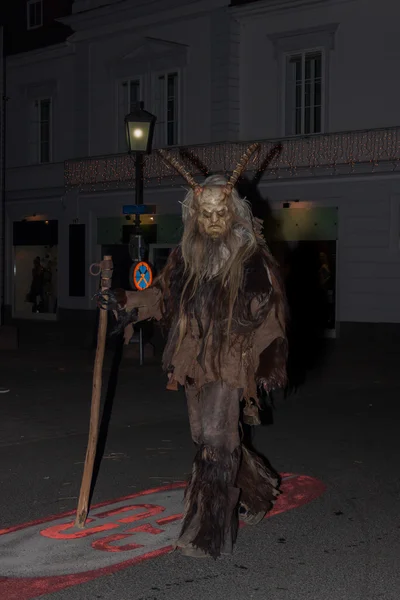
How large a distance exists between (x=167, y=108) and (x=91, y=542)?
69.4ft

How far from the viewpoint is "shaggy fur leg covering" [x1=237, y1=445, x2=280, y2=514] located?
5.93 metres

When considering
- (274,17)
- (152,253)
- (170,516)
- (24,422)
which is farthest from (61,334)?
(170,516)

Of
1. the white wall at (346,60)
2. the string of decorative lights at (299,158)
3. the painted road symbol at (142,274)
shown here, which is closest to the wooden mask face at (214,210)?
the painted road symbol at (142,274)

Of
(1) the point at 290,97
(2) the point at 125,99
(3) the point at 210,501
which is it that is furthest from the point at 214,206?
(2) the point at 125,99

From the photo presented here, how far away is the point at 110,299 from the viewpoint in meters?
5.52

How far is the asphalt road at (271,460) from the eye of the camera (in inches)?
196

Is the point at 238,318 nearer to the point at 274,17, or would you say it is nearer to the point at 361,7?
the point at 361,7

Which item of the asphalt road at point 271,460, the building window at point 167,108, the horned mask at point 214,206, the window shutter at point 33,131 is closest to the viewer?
the asphalt road at point 271,460

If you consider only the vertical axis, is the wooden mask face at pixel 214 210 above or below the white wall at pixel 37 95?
below

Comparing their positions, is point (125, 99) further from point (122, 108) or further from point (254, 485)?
point (254, 485)

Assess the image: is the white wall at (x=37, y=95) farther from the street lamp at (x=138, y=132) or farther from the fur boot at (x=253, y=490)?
the fur boot at (x=253, y=490)

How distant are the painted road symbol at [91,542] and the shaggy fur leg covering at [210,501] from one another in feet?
0.75

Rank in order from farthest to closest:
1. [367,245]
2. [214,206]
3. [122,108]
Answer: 1. [122,108]
2. [367,245]
3. [214,206]

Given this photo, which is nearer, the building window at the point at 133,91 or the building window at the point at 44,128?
the building window at the point at 133,91
